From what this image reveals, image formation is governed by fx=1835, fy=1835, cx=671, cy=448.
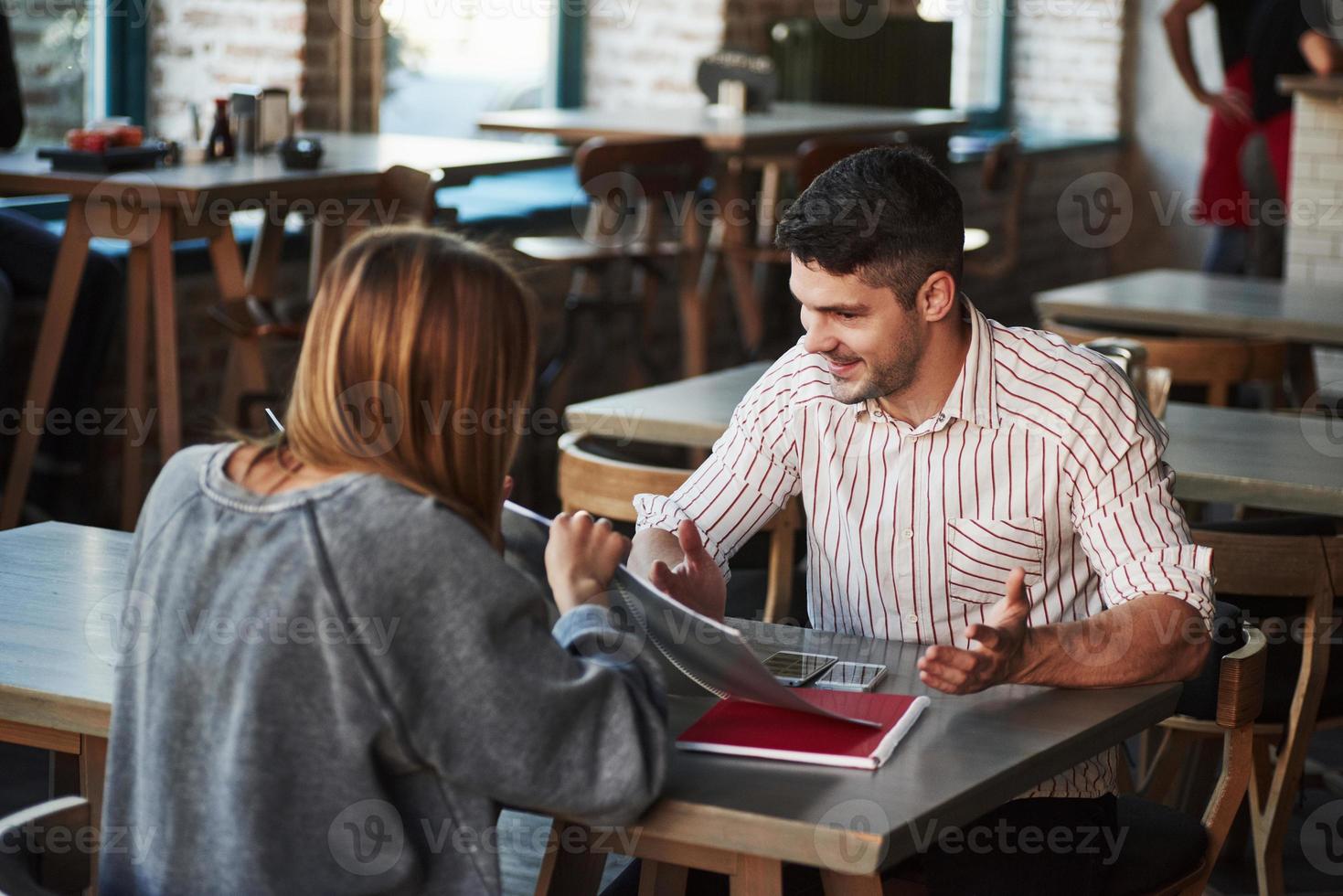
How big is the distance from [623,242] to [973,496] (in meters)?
3.83

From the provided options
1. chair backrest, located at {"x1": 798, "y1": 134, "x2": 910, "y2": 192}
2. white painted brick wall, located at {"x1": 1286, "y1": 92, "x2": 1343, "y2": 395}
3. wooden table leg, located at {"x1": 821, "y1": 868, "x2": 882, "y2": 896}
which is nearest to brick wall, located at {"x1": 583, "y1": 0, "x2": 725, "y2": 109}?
chair backrest, located at {"x1": 798, "y1": 134, "x2": 910, "y2": 192}

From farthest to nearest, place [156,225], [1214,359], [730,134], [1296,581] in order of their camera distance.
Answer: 1. [730,134]
2. [156,225]
3. [1214,359]
4. [1296,581]

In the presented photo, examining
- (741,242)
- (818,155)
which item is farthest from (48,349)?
(741,242)

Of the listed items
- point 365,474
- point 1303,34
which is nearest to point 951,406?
point 365,474

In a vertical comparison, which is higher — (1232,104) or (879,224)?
(1232,104)

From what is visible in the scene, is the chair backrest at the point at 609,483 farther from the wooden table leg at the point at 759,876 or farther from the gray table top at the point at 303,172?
the gray table top at the point at 303,172

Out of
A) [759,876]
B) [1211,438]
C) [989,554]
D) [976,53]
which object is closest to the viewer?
[759,876]

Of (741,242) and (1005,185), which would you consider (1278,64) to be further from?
(741,242)

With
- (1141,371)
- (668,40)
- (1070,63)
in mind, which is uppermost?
(1070,63)

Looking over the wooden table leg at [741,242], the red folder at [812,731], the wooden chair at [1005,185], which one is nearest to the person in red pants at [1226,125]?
the wooden chair at [1005,185]

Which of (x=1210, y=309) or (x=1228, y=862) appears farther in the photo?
(x=1210, y=309)

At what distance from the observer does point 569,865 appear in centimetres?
179

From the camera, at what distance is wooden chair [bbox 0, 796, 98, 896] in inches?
50.9

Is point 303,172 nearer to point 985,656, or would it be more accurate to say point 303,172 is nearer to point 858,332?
point 858,332
